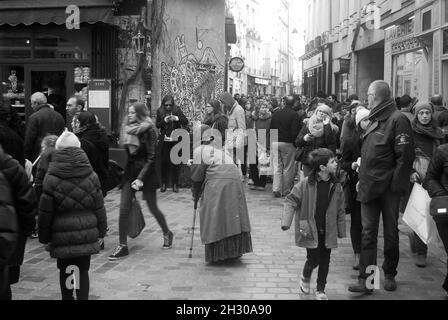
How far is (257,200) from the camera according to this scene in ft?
36.6

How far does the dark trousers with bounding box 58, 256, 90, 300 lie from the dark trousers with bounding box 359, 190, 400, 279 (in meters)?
2.67

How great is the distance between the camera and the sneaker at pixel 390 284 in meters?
5.79

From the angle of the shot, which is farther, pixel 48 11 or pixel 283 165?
pixel 48 11

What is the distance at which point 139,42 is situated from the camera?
40.0ft

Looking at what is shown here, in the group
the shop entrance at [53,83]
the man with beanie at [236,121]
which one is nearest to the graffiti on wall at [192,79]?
the shop entrance at [53,83]

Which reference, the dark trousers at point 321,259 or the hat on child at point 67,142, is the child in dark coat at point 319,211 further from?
the hat on child at point 67,142

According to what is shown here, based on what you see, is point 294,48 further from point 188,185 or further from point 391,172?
point 391,172

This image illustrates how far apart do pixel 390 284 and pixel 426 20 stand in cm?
957

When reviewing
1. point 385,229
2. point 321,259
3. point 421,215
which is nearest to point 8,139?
point 321,259

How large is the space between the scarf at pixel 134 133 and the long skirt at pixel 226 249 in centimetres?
157

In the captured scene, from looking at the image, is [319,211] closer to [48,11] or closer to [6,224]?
[6,224]

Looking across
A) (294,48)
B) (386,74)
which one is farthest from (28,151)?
(294,48)

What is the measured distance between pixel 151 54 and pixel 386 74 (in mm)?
8992

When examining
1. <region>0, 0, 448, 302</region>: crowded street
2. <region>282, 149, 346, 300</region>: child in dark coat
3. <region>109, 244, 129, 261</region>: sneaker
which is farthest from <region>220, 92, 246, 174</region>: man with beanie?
<region>282, 149, 346, 300</region>: child in dark coat
